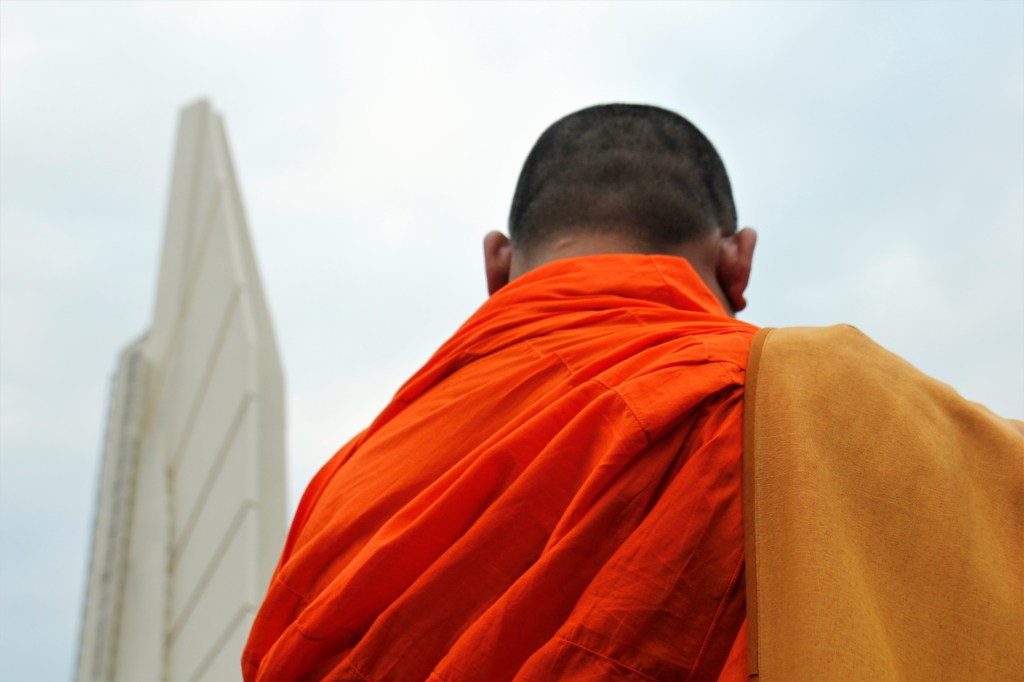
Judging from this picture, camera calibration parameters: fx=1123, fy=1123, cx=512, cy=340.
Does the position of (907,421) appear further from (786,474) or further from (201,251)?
(201,251)

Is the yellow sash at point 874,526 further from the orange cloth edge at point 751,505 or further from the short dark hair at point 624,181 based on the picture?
the short dark hair at point 624,181

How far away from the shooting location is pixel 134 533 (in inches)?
227

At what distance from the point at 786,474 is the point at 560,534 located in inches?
10.2

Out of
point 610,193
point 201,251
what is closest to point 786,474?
point 610,193

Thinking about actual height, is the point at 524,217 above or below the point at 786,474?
above

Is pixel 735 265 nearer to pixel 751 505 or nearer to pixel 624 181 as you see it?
pixel 624 181

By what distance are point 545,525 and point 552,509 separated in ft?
0.07

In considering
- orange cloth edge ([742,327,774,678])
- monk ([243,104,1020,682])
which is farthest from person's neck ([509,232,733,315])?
orange cloth edge ([742,327,774,678])

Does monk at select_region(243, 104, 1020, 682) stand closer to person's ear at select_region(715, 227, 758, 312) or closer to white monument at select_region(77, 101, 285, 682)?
person's ear at select_region(715, 227, 758, 312)

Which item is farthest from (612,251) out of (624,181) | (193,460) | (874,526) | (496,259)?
(193,460)

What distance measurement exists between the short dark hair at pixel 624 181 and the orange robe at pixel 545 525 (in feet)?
1.44

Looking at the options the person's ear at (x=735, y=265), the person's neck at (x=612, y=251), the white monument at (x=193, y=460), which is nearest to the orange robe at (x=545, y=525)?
the person's neck at (x=612, y=251)

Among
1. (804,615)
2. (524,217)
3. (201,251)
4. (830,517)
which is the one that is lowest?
(804,615)

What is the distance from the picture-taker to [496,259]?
7.39 feet
